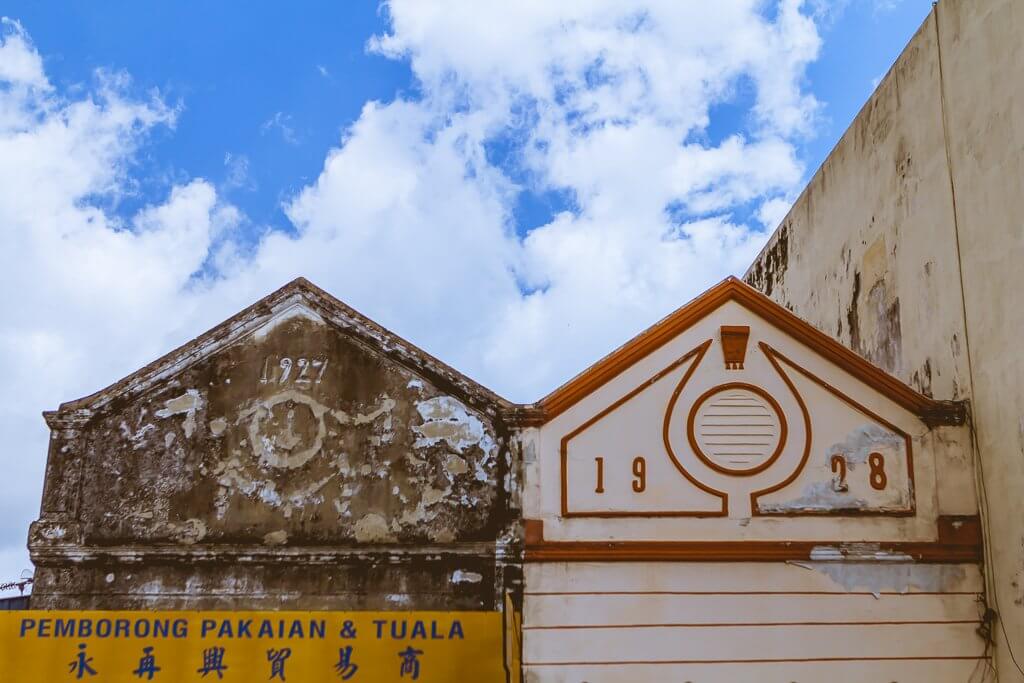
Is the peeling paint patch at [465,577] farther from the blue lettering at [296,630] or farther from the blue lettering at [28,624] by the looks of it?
the blue lettering at [28,624]

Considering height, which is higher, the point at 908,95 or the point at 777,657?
the point at 908,95

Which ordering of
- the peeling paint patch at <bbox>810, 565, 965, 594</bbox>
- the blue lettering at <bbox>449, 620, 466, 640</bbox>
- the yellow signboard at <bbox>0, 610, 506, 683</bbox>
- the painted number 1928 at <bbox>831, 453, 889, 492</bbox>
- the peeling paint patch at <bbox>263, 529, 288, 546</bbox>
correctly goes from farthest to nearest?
the painted number 1928 at <bbox>831, 453, 889, 492</bbox> → the peeling paint patch at <bbox>810, 565, 965, 594</bbox> → the peeling paint patch at <bbox>263, 529, 288, 546</bbox> → the blue lettering at <bbox>449, 620, 466, 640</bbox> → the yellow signboard at <bbox>0, 610, 506, 683</bbox>

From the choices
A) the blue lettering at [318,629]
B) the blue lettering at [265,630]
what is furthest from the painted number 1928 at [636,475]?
the blue lettering at [265,630]

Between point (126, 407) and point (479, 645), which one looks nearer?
point (479, 645)

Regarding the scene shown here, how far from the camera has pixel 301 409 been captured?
964 cm

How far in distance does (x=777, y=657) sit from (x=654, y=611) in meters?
1.10

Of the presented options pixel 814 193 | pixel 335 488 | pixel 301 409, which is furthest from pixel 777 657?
pixel 814 193

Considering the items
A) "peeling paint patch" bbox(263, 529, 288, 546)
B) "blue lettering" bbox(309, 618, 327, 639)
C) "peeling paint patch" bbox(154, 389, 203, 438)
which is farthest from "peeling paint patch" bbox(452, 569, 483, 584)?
"peeling paint patch" bbox(154, 389, 203, 438)

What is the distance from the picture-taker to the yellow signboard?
8695 mm

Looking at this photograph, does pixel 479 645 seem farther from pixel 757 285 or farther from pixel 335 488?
pixel 757 285

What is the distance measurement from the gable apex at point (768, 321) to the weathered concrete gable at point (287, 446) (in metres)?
0.84

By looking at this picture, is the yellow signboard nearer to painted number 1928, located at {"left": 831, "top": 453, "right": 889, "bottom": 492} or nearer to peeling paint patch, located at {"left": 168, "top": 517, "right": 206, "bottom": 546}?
peeling paint patch, located at {"left": 168, "top": 517, "right": 206, "bottom": 546}

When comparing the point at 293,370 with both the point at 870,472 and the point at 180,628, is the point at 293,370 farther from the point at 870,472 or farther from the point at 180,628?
the point at 870,472

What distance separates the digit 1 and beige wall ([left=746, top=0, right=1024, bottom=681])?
3.02 m
